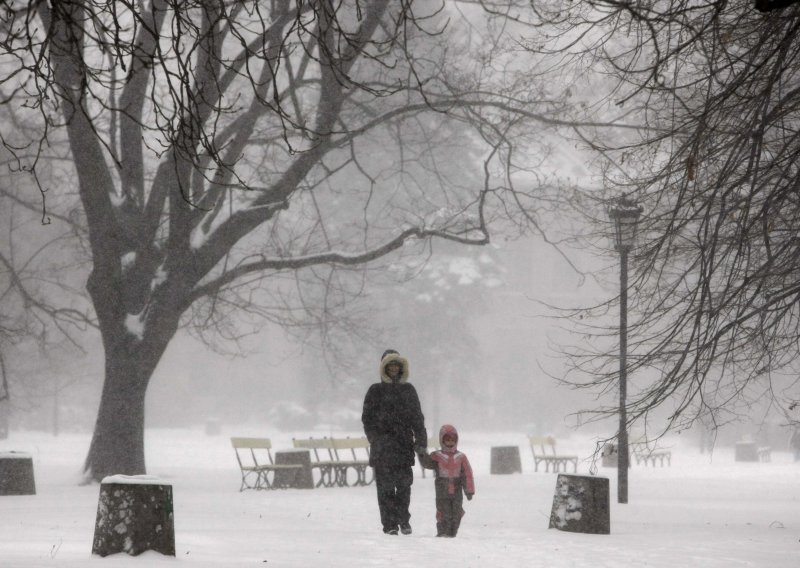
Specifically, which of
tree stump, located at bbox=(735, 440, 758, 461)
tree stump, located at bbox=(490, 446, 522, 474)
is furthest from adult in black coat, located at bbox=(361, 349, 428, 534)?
tree stump, located at bbox=(735, 440, 758, 461)

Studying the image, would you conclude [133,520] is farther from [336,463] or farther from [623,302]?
[336,463]

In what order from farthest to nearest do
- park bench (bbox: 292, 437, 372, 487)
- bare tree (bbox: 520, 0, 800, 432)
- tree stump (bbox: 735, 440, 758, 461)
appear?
tree stump (bbox: 735, 440, 758, 461), park bench (bbox: 292, 437, 372, 487), bare tree (bbox: 520, 0, 800, 432)

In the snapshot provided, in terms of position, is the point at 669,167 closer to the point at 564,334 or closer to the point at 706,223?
the point at 706,223

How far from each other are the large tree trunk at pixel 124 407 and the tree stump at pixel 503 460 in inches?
352

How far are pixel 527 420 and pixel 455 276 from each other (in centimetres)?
852

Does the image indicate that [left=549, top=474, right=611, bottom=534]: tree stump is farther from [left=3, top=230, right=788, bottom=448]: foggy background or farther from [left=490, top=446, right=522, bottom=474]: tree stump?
[left=3, top=230, right=788, bottom=448]: foggy background

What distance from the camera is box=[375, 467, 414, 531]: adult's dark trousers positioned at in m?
10.1

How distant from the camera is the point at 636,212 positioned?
1214 centimetres

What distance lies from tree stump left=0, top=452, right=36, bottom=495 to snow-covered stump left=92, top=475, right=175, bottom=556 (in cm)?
800

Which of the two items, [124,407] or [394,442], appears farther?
[124,407]

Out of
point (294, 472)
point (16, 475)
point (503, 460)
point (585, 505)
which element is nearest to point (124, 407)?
point (16, 475)

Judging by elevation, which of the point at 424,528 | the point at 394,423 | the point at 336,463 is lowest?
the point at 424,528

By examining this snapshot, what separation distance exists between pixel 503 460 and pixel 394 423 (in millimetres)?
13428

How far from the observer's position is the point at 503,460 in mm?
23234
